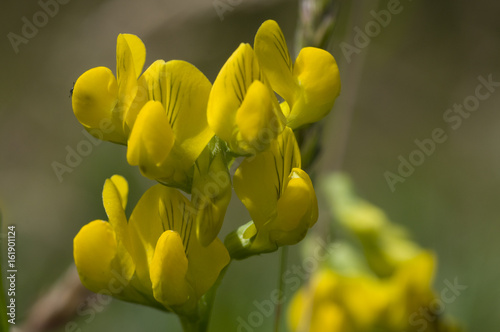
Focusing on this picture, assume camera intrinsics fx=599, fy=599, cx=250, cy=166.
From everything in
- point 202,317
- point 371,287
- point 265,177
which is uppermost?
point 265,177

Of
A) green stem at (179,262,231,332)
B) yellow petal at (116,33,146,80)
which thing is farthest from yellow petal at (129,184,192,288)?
yellow petal at (116,33,146,80)

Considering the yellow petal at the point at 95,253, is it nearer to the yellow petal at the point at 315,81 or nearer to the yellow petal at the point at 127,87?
the yellow petal at the point at 127,87

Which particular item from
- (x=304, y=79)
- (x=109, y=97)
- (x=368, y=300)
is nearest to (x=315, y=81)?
(x=304, y=79)

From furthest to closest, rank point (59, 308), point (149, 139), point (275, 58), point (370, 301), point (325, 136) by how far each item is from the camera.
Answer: point (325, 136) → point (370, 301) → point (59, 308) → point (275, 58) → point (149, 139)

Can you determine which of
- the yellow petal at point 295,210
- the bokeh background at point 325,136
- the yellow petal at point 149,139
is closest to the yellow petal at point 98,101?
the yellow petal at point 149,139

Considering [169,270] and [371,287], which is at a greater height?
[169,270]

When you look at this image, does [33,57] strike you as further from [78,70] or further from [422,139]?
[422,139]

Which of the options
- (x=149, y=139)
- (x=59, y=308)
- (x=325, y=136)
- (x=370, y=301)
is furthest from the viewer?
(x=325, y=136)

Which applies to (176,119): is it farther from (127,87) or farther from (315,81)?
(315,81)
